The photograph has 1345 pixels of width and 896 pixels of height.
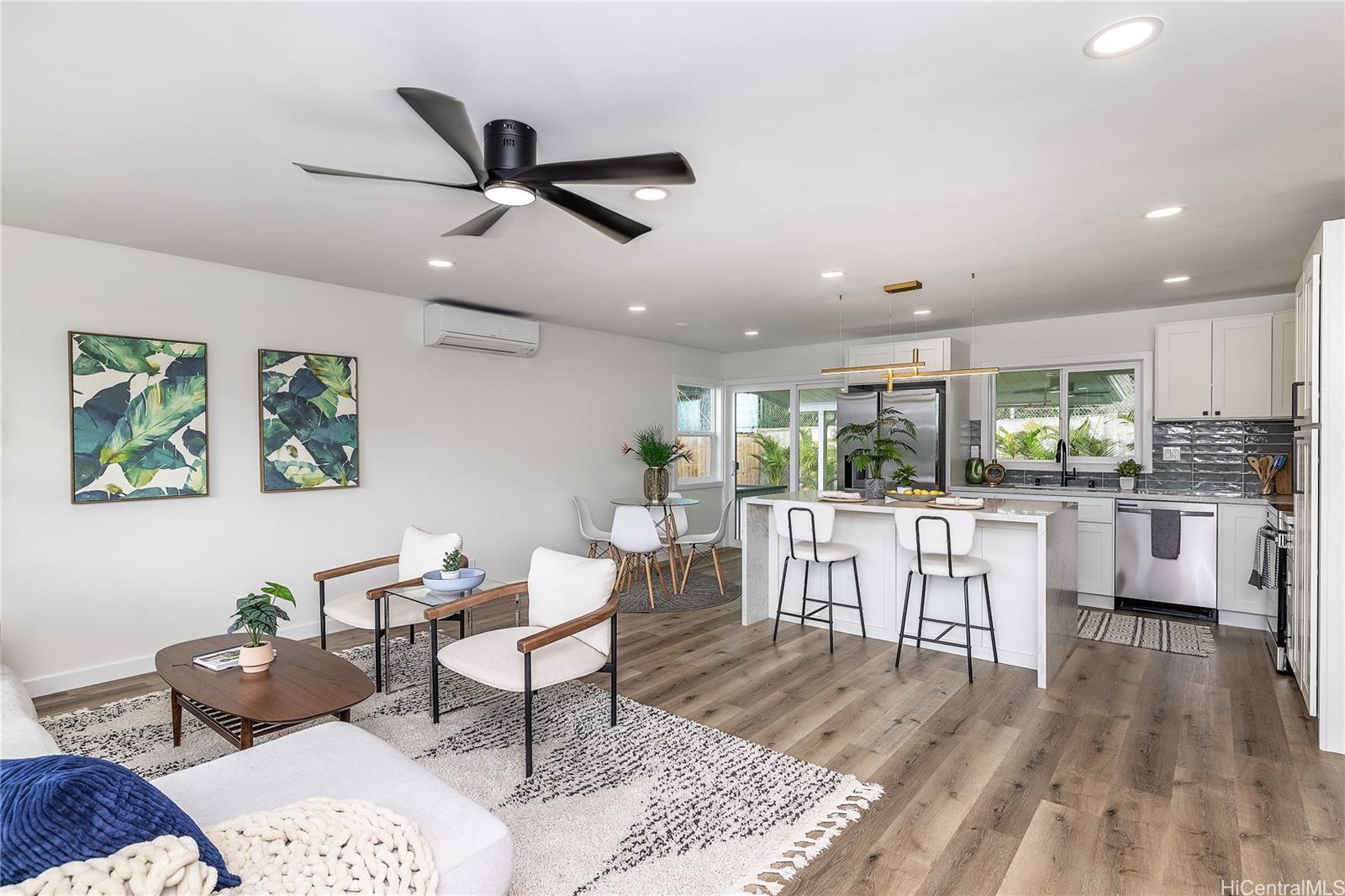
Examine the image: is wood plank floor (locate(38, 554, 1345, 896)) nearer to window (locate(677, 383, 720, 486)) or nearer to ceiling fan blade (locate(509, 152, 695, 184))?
ceiling fan blade (locate(509, 152, 695, 184))

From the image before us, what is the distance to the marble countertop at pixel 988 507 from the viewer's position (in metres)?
3.76

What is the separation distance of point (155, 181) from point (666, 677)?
11.0 ft

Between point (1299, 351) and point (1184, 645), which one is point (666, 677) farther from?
point (1299, 351)

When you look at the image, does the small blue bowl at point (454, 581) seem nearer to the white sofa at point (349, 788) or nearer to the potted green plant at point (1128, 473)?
the white sofa at point (349, 788)

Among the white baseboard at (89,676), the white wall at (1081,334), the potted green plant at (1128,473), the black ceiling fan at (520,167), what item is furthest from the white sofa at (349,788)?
the white wall at (1081,334)

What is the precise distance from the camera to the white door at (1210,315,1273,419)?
478cm

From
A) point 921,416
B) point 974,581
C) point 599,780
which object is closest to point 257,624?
point 599,780

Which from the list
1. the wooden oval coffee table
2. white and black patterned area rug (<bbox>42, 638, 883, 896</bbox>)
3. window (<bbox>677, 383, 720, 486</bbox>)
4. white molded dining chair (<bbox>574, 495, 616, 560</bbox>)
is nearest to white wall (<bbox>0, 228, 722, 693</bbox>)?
white molded dining chair (<bbox>574, 495, 616, 560</bbox>)

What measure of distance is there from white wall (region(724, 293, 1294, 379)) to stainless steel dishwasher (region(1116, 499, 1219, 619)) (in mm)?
1376

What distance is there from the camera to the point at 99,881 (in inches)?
44.0

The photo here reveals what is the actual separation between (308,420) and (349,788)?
3273mm

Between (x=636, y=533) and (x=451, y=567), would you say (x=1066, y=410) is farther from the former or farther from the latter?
(x=451, y=567)

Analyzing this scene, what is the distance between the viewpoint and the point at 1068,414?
5.89 m

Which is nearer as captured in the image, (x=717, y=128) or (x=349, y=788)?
(x=349, y=788)
